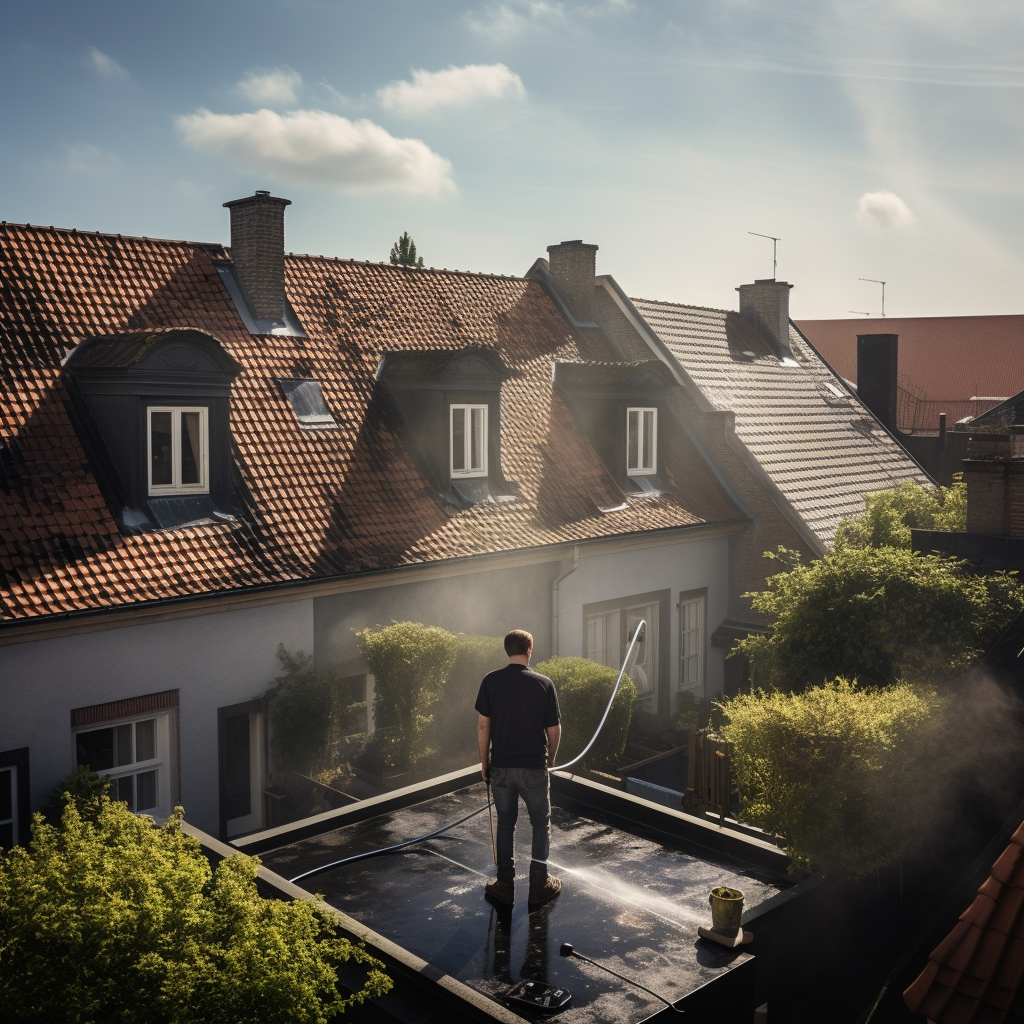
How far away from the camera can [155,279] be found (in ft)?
48.8

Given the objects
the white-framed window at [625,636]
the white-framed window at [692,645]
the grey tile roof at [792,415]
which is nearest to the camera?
the white-framed window at [625,636]

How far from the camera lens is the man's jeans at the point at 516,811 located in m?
8.45

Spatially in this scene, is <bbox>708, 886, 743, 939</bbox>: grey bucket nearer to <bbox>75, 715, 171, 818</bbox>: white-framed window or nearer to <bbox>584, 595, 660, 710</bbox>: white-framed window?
<bbox>75, 715, 171, 818</bbox>: white-framed window

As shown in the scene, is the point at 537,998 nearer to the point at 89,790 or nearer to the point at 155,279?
the point at 89,790

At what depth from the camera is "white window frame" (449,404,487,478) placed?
16.1 metres

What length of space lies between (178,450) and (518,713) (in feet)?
21.5

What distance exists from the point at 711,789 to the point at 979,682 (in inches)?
130

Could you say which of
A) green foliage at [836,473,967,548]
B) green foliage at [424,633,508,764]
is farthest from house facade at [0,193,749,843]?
green foliage at [836,473,967,548]

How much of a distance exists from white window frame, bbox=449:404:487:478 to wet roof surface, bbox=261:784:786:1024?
20.2ft

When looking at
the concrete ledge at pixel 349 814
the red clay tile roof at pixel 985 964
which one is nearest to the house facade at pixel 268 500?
the concrete ledge at pixel 349 814

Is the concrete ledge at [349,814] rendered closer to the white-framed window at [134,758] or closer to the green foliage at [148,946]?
the white-framed window at [134,758]

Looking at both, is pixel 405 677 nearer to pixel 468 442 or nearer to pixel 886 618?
pixel 468 442

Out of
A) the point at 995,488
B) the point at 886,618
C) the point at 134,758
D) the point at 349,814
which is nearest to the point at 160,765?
the point at 134,758

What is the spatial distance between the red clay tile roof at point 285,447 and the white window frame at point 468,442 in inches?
22.3
